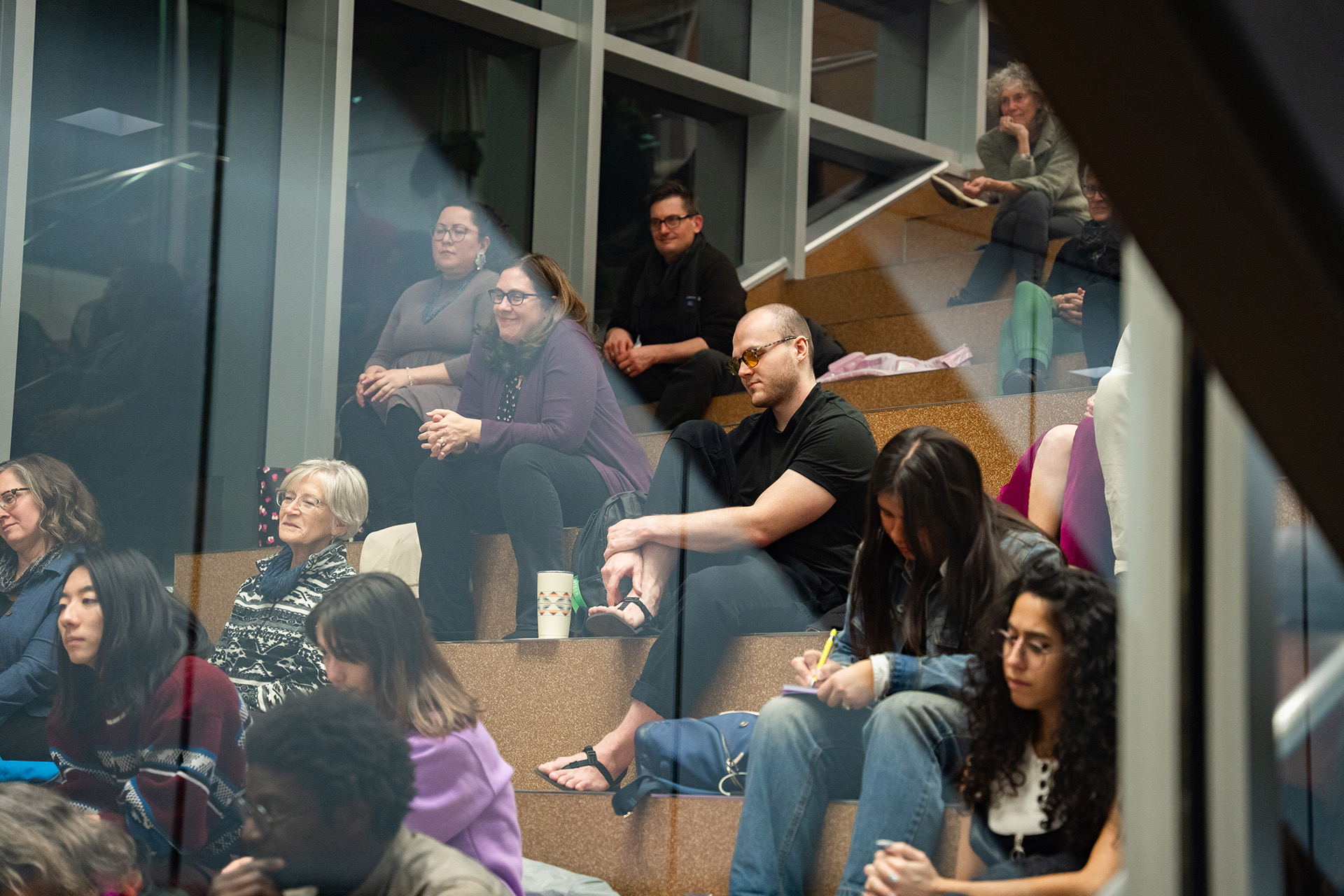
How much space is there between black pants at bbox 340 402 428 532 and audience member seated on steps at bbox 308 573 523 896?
3.07 ft

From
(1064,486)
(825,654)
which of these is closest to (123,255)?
(825,654)

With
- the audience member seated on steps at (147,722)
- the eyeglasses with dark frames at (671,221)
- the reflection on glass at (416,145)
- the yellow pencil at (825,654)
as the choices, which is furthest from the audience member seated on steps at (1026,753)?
the reflection on glass at (416,145)

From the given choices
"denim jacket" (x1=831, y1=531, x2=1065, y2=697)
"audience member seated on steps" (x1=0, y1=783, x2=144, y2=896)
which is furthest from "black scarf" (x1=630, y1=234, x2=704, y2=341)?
"audience member seated on steps" (x1=0, y1=783, x2=144, y2=896)

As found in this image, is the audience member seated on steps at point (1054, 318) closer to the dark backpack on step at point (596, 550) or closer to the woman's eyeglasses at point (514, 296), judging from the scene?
the dark backpack on step at point (596, 550)

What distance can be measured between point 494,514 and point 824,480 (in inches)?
35.2

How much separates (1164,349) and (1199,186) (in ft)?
0.23

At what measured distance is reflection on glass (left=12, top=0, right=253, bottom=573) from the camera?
13.5 ft

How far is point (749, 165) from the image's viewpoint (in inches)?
→ 222

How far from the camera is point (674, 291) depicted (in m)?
4.19

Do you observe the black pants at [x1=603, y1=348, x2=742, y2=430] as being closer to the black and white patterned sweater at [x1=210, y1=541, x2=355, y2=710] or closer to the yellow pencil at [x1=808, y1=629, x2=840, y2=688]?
Result: the black and white patterned sweater at [x1=210, y1=541, x2=355, y2=710]

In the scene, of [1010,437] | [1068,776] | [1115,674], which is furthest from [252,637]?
[1115,674]

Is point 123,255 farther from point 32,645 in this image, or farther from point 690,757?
point 690,757

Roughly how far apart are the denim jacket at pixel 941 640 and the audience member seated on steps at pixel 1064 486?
0.15 feet

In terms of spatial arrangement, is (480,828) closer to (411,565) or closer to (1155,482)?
(411,565)
